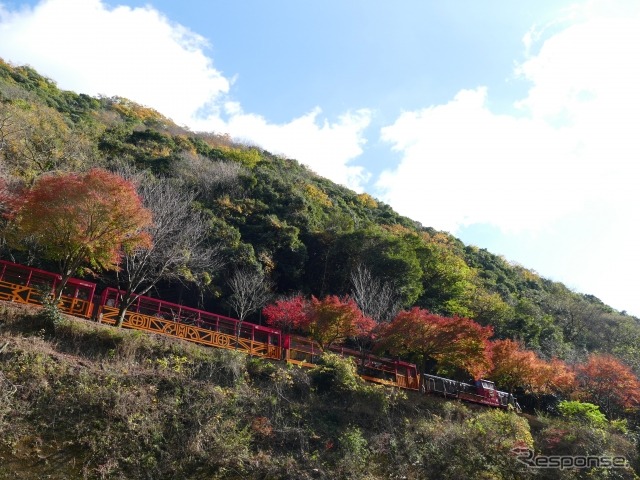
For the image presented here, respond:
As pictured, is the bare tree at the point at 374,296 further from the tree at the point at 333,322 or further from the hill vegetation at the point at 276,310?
the tree at the point at 333,322

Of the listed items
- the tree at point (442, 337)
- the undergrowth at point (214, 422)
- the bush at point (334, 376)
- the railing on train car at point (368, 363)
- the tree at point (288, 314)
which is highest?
the tree at point (288, 314)

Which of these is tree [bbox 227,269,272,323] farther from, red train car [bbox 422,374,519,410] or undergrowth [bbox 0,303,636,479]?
red train car [bbox 422,374,519,410]

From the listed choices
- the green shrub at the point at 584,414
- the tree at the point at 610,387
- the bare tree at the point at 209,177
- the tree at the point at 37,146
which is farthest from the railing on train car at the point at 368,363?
the bare tree at the point at 209,177

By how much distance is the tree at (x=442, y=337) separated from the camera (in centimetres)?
1855

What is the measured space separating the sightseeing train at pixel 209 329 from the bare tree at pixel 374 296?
3.50 metres

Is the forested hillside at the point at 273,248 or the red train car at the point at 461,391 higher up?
the forested hillside at the point at 273,248

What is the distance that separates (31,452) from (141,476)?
2.44 metres

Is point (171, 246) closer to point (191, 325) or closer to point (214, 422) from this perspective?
point (191, 325)

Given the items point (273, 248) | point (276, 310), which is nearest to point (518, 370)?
point (276, 310)

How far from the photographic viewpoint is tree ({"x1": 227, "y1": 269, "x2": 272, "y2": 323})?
22.6 meters

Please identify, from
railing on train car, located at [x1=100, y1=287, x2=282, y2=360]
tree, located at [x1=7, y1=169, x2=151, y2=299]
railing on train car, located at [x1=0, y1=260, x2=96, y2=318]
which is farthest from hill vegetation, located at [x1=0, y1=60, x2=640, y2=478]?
railing on train car, located at [x1=100, y1=287, x2=282, y2=360]

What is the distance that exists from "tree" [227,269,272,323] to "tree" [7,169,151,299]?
24.7ft

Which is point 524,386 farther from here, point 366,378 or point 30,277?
point 30,277

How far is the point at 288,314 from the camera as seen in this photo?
808 inches
